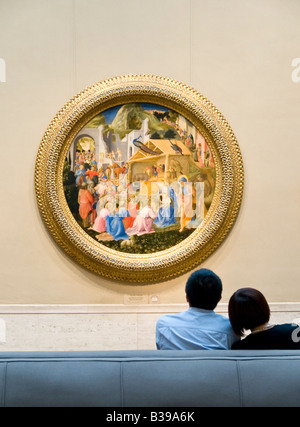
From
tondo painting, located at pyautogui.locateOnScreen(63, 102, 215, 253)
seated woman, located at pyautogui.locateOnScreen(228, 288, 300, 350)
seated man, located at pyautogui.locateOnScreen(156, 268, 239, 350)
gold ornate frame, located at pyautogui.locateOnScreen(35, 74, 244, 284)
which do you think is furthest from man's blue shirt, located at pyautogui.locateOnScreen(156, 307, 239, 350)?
tondo painting, located at pyautogui.locateOnScreen(63, 102, 215, 253)

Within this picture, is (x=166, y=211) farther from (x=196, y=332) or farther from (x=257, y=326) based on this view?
(x=257, y=326)

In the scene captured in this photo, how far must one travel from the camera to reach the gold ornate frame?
551 centimetres

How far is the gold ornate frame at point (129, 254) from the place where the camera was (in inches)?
217

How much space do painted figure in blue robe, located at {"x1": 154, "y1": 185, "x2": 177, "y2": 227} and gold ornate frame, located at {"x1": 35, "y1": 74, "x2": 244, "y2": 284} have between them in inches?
11.3

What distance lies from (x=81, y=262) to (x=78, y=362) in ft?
10.7

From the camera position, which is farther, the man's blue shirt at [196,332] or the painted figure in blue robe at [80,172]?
the painted figure in blue robe at [80,172]

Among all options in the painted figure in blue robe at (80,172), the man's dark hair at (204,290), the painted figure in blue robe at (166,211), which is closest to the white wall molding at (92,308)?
the painted figure in blue robe at (166,211)

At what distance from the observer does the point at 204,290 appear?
353 cm

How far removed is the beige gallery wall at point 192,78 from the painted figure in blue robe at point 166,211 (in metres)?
0.66

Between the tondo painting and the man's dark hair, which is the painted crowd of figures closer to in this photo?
the tondo painting

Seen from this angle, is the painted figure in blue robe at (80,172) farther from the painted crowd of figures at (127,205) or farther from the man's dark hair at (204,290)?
the man's dark hair at (204,290)

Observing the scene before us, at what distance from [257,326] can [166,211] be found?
102 inches
